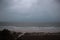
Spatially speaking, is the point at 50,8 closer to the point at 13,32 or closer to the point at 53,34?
the point at 53,34

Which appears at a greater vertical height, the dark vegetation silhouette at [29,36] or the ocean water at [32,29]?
the ocean water at [32,29]

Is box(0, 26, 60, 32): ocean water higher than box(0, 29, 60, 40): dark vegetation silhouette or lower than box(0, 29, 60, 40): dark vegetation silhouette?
higher

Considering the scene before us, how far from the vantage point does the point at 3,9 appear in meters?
3.08

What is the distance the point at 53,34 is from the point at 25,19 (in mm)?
721

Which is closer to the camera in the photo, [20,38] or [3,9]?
[20,38]

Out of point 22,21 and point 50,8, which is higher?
point 50,8

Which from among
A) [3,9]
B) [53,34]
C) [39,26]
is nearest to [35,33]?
[39,26]

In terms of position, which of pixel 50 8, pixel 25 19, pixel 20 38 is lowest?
pixel 20 38

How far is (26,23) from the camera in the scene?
120 inches

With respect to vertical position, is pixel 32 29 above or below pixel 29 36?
above

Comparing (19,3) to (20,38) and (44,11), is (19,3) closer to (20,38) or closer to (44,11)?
(44,11)

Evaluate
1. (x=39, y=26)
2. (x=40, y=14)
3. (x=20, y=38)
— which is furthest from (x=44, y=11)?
(x=20, y=38)

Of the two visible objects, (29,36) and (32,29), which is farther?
(32,29)

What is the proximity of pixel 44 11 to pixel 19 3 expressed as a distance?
603 mm
